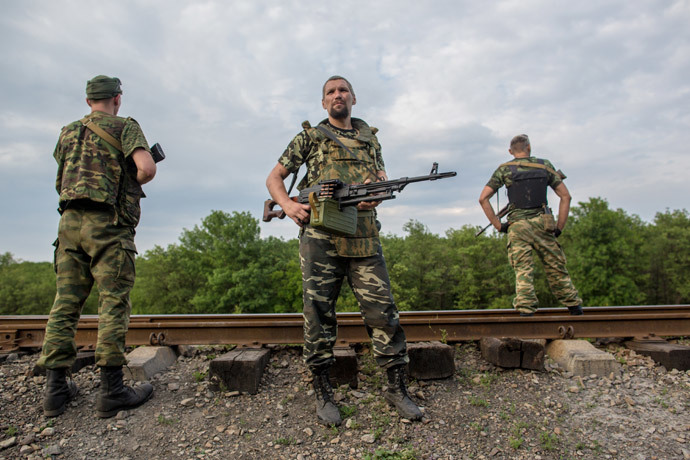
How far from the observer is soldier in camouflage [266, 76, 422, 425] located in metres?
2.98

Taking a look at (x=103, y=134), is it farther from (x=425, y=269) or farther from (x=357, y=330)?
(x=425, y=269)

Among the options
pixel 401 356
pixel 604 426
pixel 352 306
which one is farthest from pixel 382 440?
pixel 352 306

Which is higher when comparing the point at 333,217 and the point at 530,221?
the point at 530,221

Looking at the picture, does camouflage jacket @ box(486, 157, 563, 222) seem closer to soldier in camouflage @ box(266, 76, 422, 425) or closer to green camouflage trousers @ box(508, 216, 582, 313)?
green camouflage trousers @ box(508, 216, 582, 313)

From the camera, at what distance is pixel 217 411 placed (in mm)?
2928

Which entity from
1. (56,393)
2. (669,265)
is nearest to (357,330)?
(56,393)

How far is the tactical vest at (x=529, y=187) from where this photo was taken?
4.91 metres

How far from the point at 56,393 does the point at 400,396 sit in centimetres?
256

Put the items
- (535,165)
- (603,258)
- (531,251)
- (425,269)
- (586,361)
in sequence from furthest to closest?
(425,269), (603,258), (535,165), (531,251), (586,361)

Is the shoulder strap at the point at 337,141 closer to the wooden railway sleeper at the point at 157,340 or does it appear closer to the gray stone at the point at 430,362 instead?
the gray stone at the point at 430,362

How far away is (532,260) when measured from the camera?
15.5ft

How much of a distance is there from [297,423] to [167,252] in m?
35.9

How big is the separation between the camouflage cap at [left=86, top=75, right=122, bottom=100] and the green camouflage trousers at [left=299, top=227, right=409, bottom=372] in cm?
208

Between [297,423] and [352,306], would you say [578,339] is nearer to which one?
[297,423]
